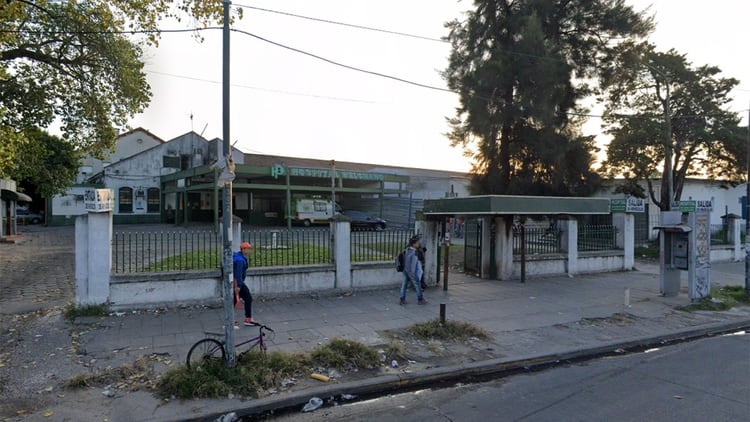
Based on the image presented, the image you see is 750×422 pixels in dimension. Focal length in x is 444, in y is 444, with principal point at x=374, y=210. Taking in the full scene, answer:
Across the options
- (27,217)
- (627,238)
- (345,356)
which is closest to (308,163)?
(27,217)

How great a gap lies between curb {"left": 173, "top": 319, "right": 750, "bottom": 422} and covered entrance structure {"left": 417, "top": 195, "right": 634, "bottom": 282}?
508 centimetres

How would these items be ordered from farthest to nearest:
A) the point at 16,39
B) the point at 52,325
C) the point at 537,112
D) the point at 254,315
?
1. the point at 537,112
2. the point at 16,39
3. the point at 254,315
4. the point at 52,325

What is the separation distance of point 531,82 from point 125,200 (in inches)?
1324

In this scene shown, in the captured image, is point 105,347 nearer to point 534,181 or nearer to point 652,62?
point 534,181

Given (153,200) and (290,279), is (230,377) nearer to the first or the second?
(290,279)

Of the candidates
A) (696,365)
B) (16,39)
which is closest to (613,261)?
(696,365)

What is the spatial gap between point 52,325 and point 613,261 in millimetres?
17222

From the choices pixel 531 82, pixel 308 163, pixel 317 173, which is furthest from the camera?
pixel 308 163

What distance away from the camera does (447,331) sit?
311 inches

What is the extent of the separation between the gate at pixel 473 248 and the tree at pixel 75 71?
430 inches

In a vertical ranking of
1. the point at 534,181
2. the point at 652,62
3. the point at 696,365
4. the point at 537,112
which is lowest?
the point at 696,365

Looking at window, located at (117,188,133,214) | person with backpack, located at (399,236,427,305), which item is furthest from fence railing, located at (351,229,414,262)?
window, located at (117,188,133,214)

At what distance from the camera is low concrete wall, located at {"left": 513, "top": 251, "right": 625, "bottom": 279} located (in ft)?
48.8

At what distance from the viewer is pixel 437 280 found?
13.1m
